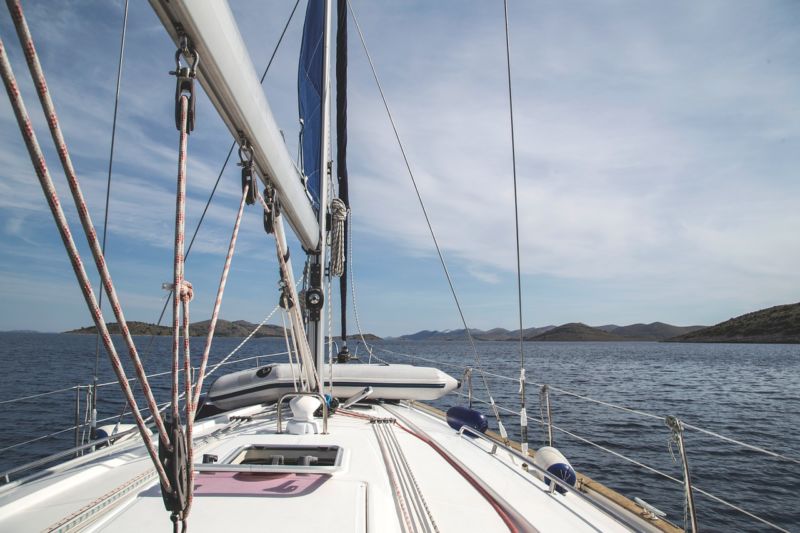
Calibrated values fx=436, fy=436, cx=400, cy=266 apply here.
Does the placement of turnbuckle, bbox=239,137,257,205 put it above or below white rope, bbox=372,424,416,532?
above

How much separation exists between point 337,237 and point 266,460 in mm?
2940

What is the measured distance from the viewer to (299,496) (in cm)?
241

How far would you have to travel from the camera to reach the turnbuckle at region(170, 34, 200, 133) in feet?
5.16

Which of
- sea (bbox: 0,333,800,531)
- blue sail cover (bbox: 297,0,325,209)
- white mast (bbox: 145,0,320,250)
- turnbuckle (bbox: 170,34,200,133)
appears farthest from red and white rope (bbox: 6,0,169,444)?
blue sail cover (bbox: 297,0,325,209)

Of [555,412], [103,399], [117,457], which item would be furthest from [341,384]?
[103,399]

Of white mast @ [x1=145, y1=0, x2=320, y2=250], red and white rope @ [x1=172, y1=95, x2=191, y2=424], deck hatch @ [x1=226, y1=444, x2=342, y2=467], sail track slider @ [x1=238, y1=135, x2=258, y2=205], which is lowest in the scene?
deck hatch @ [x1=226, y1=444, x2=342, y2=467]

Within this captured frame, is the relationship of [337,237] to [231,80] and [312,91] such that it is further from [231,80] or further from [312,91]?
[231,80]

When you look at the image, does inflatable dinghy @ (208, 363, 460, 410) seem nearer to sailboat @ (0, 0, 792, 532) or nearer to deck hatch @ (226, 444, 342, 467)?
sailboat @ (0, 0, 792, 532)

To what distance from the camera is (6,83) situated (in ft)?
3.18

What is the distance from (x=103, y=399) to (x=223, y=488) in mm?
15411

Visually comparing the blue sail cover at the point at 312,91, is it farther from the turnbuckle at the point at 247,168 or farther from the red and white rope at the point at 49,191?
the red and white rope at the point at 49,191

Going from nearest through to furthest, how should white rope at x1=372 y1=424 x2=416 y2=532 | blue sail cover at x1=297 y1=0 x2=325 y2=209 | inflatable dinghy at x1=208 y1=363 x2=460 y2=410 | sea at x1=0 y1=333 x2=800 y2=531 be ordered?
white rope at x1=372 y1=424 x2=416 y2=532 < blue sail cover at x1=297 y1=0 x2=325 y2=209 < inflatable dinghy at x1=208 y1=363 x2=460 y2=410 < sea at x1=0 y1=333 x2=800 y2=531

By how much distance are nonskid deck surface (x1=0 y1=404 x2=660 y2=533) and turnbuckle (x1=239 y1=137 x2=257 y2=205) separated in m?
1.65

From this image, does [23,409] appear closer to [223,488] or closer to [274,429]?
[274,429]
